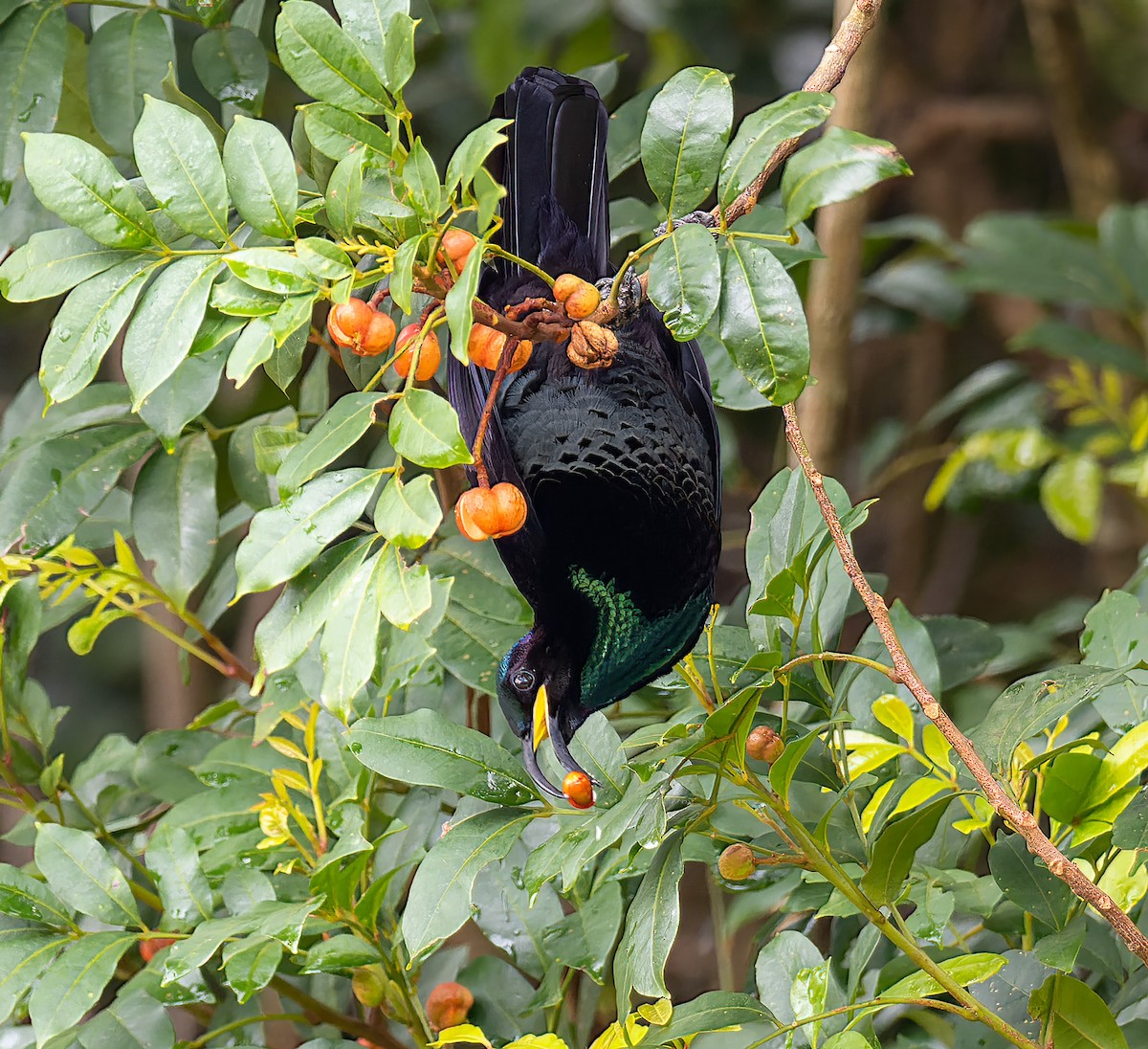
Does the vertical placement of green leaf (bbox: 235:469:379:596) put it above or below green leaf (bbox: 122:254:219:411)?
below

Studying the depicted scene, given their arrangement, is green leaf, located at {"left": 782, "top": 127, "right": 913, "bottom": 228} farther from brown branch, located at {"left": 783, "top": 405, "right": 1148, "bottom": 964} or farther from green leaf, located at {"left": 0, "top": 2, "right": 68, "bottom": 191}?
green leaf, located at {"left": 0, "top": 2, "right": 68, "bottom": 191}

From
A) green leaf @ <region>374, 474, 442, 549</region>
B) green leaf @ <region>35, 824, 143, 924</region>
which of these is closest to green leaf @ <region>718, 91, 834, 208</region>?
green leaf @ <region>374, 474, 442, 549</region>

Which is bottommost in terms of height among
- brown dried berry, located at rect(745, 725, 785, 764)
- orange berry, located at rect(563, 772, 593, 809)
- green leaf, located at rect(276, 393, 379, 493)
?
orange berry, located at rect(563, 772, 593, 809)

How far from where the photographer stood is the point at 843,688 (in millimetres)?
1002

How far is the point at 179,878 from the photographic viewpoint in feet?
3.50

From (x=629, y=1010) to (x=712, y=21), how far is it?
2.22 meters

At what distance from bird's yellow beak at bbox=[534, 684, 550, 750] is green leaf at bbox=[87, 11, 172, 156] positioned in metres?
0.66

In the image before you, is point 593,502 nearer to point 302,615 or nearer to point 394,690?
point 394,690

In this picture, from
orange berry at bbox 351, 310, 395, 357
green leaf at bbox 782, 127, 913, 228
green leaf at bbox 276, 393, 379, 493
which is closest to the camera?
green leaf at bbox 782, 127, 913, 228

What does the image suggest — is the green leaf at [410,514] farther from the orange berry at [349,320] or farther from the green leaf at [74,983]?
the green leaf at [74,983]

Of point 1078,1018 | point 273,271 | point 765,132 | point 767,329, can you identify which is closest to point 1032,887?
point 1078,1018

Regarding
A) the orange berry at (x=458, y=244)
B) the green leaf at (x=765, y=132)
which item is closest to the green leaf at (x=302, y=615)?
the orange berry at (x=458, y=244)

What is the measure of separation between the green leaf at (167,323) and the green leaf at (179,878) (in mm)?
461

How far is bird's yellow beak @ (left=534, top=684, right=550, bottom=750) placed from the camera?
1.21 meters
